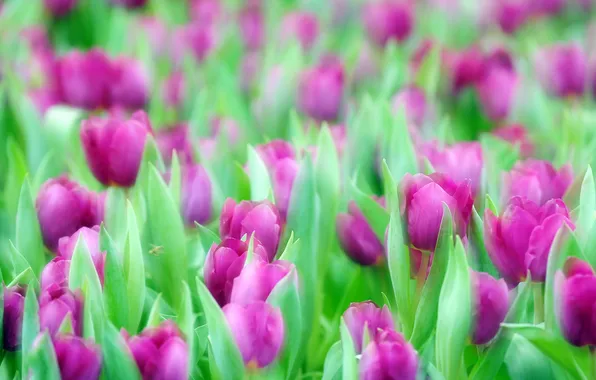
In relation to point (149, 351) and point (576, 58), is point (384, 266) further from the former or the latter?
point (576, 58)

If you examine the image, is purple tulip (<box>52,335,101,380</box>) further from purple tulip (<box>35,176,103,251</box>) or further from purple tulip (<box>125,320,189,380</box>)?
purple tulip (<box>35,176,103,251</box>)

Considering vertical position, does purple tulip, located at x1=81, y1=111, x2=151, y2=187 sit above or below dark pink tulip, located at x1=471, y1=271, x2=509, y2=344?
above

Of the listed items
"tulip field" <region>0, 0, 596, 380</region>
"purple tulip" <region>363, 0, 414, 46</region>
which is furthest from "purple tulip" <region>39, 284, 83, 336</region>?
"purple tulip" <region>363, 0, 414, 46</region>

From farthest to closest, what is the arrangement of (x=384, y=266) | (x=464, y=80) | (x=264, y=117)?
1. (x=464, y=80)
2. (x=264, y=117)
3. (x=384, y=266)

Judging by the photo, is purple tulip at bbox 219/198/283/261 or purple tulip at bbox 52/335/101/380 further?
purple tulip at bbox 219/198/283/261

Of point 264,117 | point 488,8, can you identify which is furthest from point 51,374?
point 488,8

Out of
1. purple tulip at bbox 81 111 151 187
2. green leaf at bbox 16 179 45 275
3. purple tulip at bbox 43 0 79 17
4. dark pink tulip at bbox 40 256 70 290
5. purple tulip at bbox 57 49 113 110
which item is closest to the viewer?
dark pink tulip at bbox 40 256 70 290

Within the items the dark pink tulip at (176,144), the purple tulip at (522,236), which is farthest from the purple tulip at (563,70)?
the purple tulip at (522,236)
